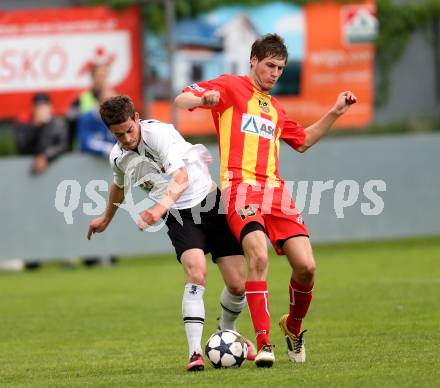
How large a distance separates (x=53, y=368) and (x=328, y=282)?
20.7ft

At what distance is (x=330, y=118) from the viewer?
8484mm

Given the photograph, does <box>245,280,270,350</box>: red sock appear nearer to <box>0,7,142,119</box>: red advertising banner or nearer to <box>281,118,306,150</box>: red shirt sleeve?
<box>281,118,306,150</box>: red shirt sleeve

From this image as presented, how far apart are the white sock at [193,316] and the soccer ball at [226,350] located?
139mm

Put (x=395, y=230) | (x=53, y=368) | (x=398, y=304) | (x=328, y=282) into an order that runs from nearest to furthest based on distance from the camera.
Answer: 1. (x=53, y=368)
2. (x=398, y=304)
3. (x=328, y=282)
4. (x=395, y=230)

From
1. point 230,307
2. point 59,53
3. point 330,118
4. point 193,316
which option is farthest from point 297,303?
point 59,53

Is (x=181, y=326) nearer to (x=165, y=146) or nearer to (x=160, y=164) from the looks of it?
(x=160, y=164)

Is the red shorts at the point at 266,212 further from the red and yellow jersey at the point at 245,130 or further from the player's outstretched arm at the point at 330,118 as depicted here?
the player's outstretched arm at the point at 330,118

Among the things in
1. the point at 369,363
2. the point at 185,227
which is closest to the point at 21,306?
the point at 185,227

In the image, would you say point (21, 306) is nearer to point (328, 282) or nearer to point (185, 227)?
point (328, 282)

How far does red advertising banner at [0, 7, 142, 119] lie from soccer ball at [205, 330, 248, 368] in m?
13.7

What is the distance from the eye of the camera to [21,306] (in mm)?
12797

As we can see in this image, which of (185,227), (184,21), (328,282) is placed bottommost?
(328,282)

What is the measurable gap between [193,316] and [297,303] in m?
0.78

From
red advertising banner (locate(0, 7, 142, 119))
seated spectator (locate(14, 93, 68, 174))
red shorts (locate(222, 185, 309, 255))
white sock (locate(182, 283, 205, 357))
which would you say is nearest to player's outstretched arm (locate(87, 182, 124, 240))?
red shorts (locate(222, 185, 309, 255))
